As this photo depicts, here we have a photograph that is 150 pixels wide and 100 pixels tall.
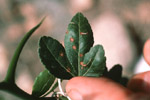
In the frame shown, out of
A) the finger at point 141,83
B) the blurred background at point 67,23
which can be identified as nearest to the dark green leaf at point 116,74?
the finger at point 141,83

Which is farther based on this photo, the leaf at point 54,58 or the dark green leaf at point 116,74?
the dark green leaf at point 116,74

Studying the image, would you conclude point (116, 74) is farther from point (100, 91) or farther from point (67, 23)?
point (67, 23)

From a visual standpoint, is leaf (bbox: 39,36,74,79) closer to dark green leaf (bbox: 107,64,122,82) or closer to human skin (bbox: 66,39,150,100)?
human skin (bbox: 66,39,150,100)

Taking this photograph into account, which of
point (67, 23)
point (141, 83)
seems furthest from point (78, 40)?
point (67, 23)

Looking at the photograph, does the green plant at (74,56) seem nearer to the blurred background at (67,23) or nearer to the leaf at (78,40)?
the leaf at (78,40)

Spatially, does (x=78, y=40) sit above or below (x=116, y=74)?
above

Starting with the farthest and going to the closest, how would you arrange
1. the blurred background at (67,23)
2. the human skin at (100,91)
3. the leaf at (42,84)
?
the blurred background at (67,23), the leaf at (42,84), the human skin at (100,91)

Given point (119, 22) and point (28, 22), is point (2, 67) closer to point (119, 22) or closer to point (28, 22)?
point (28, 22)
